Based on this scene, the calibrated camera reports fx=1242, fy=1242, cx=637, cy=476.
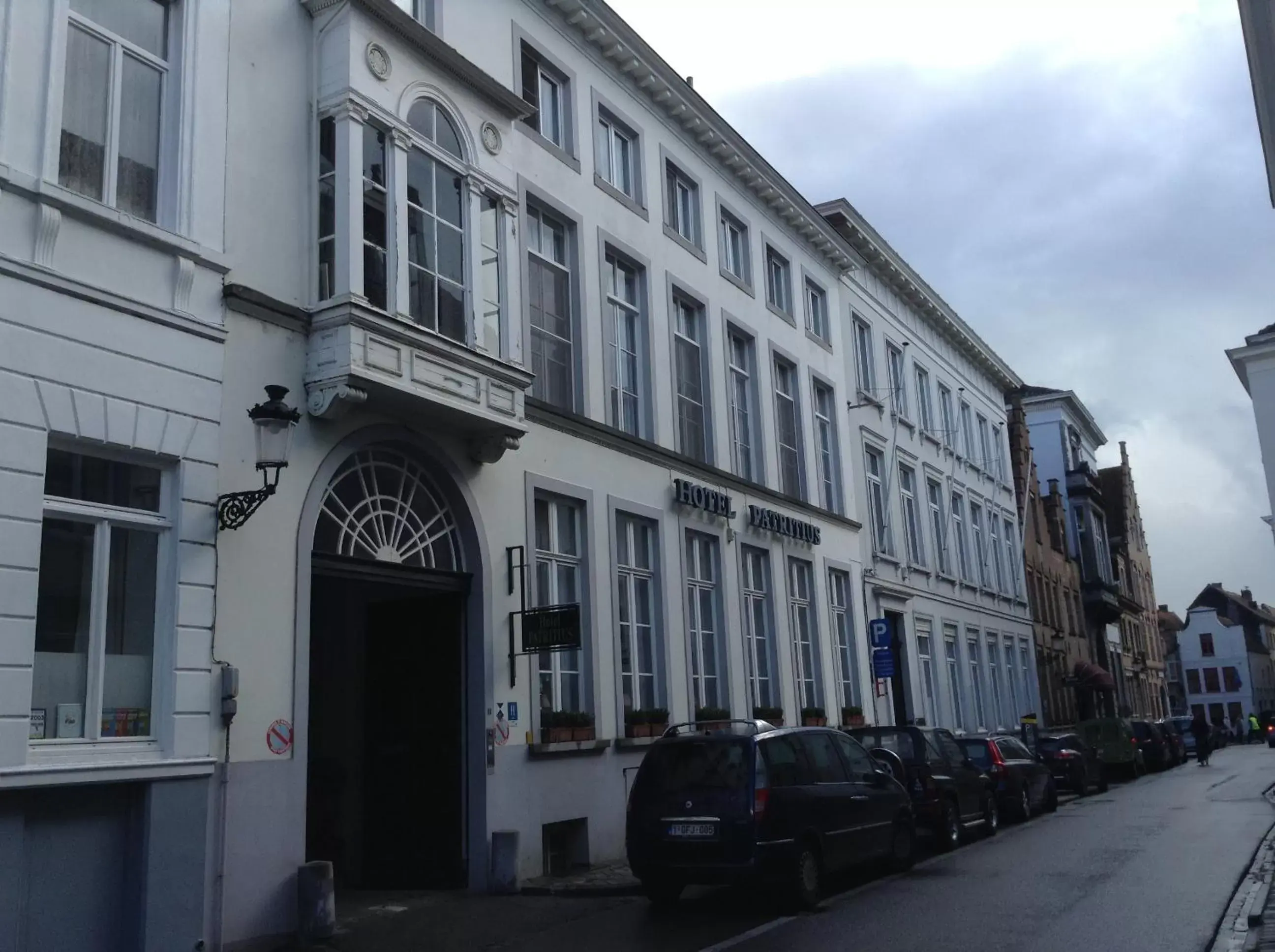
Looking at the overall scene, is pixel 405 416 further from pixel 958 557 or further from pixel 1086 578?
pixel 1086 578

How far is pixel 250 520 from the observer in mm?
11273

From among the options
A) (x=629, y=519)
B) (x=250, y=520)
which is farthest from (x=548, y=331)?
(x=250, y=520)

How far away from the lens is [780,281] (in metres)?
25.4

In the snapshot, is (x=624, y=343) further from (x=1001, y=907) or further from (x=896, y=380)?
(x=896, y=380)

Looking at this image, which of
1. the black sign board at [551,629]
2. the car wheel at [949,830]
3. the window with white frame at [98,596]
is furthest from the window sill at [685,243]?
the window with white frame at [98,596]

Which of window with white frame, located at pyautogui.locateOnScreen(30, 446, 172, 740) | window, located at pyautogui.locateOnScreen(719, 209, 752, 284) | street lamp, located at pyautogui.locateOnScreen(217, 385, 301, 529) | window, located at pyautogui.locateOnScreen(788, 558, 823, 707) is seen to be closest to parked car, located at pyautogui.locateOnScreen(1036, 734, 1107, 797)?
window, located at pyautogui.locateOnScreen(788, 558, 823, 707)

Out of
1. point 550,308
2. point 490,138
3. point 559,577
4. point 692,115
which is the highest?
point 692,115

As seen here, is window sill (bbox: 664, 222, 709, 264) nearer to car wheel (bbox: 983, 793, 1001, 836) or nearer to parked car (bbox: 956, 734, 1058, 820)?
parked car (bbox: 956, 734, 1058, 820)

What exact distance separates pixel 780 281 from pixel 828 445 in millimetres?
3668

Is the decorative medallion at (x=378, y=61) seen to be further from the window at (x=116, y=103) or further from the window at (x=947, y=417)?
the window at (x=947, y=417)

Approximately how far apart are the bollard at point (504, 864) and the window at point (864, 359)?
56.6 feet

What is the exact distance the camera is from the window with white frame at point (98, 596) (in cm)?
956

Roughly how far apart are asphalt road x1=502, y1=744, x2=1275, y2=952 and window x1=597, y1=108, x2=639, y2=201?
10926mm

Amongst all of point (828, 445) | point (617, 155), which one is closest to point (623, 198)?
point (617, 155)
